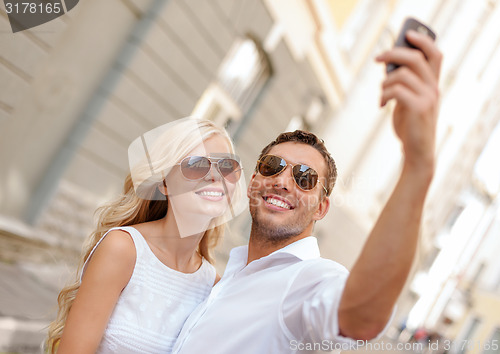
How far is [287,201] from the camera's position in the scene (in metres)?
1.42

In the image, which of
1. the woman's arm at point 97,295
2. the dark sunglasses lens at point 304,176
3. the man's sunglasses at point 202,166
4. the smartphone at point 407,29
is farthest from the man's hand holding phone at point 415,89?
the woman's arm at point 97,295

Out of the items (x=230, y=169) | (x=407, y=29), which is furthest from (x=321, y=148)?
(x=407, y=29)

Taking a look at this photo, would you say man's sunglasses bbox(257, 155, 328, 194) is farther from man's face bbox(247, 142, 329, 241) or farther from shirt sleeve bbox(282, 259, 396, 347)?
shirt sleeve bbox(282, 259, 396, 347)

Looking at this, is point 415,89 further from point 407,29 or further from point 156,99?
point 156,99

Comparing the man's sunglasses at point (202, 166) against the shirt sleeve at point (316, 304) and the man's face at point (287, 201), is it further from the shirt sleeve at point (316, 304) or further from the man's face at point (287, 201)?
the shirt sleeve at point (316, 304)

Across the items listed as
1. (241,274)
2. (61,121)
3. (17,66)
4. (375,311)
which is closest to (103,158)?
(61,121)

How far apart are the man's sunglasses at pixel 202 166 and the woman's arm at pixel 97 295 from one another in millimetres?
298

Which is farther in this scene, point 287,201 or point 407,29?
point 287,201

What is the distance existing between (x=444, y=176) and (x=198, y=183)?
2272 centimetres

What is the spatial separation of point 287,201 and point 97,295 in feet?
2.01

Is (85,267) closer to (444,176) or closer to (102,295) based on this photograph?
(102,295)

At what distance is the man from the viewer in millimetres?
768

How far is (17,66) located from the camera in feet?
12.0

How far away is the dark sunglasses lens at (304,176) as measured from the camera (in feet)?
4.72
